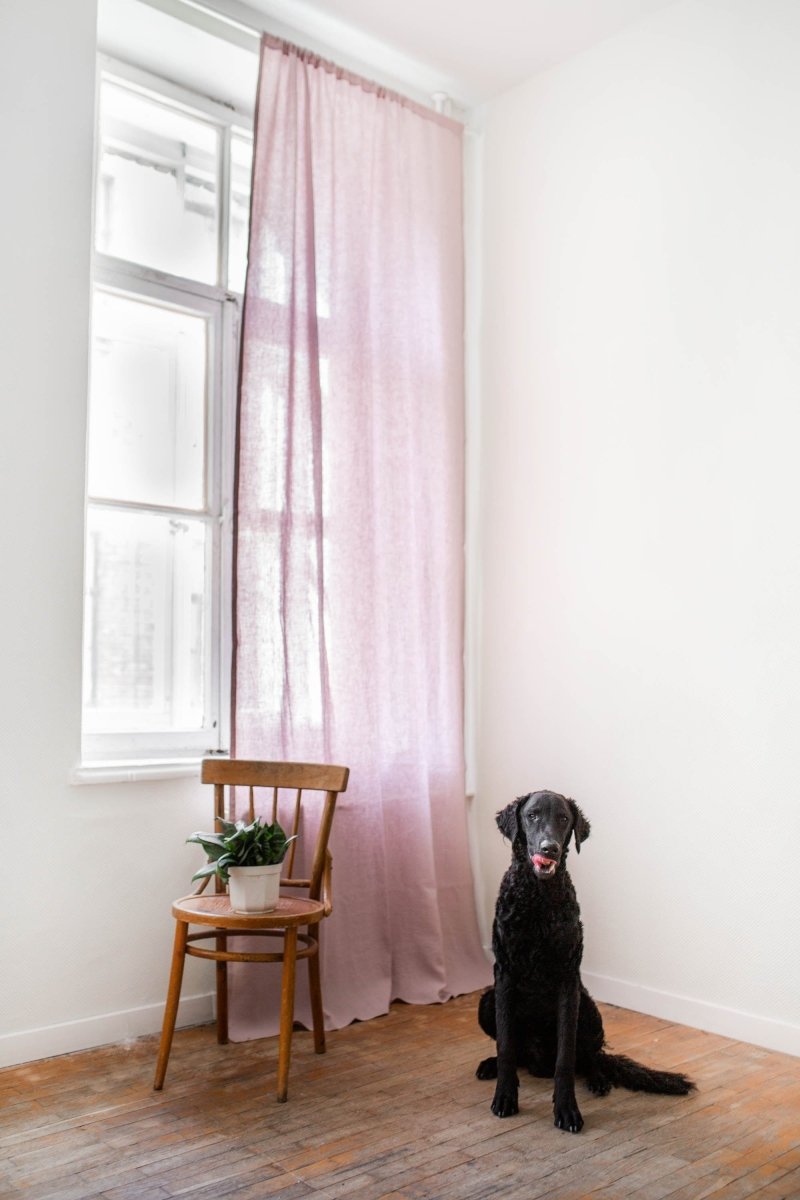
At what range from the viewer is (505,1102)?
2.45 meters

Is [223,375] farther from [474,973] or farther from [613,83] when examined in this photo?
[474,973]

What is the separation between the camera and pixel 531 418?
12.3 feet

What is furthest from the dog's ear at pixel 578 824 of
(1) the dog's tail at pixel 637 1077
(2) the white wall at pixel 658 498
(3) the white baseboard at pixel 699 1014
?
(3) the white baseboard at pixel 699 1014

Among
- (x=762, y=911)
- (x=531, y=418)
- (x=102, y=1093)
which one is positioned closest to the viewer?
(x=102, y=1093)

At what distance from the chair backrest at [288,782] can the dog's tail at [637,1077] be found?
2.77ft

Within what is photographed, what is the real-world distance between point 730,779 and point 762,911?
1.22 ft

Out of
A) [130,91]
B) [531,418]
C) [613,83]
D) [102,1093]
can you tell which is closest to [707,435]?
[531,418]

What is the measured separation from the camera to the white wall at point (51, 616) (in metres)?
2.76

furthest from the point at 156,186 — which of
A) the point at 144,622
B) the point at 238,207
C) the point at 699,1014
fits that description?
the point at 699,1014

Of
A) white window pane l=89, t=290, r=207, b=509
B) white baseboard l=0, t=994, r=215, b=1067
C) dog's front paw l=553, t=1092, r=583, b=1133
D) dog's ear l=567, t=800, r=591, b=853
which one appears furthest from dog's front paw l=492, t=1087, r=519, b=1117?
white window pane l=89, t=290, r=207, b=509

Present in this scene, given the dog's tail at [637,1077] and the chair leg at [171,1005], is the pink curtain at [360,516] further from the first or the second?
the dog's tail at [637,1077]

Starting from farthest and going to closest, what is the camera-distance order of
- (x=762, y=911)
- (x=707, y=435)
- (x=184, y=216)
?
(x=184, y=216) → (x=707, y=435) → (x=762, y=911)

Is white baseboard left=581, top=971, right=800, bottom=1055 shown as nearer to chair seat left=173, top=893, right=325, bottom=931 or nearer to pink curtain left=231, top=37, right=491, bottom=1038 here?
pink curtain left=231, top=37, right=491, bottom=1038

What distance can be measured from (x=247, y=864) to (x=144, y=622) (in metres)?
0.97
